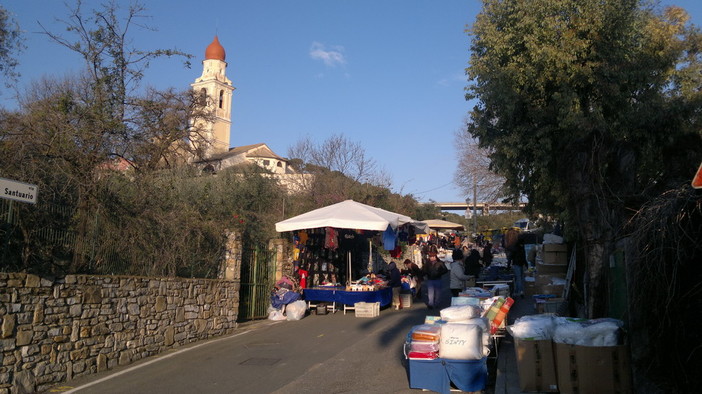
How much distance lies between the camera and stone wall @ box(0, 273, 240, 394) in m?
7.92

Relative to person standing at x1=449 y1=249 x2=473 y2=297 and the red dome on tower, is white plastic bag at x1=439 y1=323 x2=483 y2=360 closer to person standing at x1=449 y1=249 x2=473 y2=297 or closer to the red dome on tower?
person standing at x1=449 y1=249 x2=473 y2=297

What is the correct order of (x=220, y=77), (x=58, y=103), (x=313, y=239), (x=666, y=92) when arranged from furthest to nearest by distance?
(x=220, y=77), (x=313, y=239), (x=666, y=92), (x=58, y=103)

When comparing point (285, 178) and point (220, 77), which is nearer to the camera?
point (285, 178)

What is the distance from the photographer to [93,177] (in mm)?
10734

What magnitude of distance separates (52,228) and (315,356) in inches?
205

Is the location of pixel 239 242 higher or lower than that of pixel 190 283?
higher

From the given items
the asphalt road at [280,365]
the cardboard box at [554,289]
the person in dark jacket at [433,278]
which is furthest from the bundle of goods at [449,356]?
the person in dark jacket at [433,278]

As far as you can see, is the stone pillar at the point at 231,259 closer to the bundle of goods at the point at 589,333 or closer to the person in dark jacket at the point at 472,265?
the person in dark jacket at the point at 472,265

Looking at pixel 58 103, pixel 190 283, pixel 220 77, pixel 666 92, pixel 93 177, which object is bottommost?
pixel 190 283

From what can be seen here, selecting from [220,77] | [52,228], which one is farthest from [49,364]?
[220,77]

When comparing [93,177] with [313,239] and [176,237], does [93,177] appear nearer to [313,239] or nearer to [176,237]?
[176,237]

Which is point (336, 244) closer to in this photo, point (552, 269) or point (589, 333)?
point (552, 269)

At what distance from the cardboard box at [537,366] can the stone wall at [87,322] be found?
707cm

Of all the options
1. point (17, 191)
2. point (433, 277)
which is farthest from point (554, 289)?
point (17, 191)
